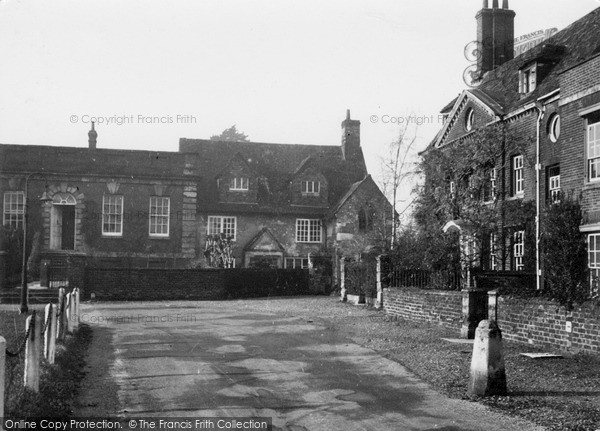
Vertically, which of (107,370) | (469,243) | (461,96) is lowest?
(107,370)

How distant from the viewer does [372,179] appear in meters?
43.6

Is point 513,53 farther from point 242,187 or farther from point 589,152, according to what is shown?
point 242,187

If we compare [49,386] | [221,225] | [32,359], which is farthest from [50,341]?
[221,225]

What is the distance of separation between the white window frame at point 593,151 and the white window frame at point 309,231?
27.5 meters

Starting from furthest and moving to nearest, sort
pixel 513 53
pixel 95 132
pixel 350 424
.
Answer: pixel 95 132 → pixel 513 53 → pixel 350 424

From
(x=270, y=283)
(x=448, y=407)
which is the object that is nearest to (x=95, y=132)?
(x=270, y=283)

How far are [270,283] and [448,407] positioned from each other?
24874 millimetres

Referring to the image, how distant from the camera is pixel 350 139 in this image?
47.9 metres

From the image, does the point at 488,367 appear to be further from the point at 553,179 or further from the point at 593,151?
the point at 553,179

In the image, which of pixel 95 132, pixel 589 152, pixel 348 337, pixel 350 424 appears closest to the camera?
pixel 350 424

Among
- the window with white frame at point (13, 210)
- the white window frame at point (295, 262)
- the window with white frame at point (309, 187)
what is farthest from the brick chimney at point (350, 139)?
the window with white frame at point (13, 210)

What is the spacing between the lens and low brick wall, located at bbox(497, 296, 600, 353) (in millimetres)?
12219

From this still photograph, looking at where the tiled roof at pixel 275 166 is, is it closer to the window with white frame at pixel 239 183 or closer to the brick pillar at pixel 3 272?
the window with white frame at pixel 239 183

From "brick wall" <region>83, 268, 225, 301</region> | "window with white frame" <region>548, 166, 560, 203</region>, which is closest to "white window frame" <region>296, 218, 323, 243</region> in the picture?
"brick wall" <region>83, 268, 225, 301</region>
